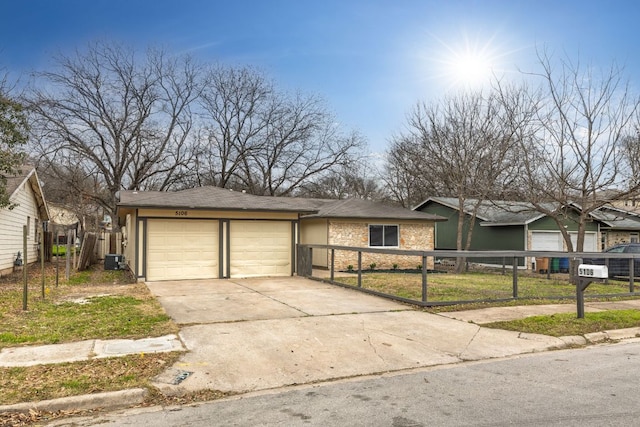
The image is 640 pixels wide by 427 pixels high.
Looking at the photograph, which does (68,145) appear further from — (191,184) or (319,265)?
(319,265)

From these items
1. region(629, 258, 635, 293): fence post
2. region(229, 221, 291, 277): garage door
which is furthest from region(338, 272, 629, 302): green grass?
region(229, 221, 291, 277): garage door

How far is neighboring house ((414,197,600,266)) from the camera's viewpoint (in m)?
23.0

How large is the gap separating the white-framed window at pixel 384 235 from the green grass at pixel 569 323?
11.9 metres

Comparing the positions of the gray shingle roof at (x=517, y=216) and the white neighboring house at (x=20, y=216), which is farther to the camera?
the gray shingle roof at (x=517, y=216)

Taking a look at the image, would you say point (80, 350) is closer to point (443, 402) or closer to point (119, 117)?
point (443, 402)

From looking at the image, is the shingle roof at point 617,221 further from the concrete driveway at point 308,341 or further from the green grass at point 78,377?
the green grass at point 78,377

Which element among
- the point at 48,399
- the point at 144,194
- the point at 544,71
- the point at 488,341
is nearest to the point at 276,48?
the point at 144,194

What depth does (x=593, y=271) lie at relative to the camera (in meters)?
8.12

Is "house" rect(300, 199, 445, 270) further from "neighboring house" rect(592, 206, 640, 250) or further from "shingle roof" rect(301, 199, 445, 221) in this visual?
"neighboring house" rect(592, 206, 640, 250)

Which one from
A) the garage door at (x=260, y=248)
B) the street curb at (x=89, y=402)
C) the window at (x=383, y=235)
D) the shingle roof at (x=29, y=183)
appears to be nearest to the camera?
the street curb at (x=89, y=402)

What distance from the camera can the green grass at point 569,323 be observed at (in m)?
7.73

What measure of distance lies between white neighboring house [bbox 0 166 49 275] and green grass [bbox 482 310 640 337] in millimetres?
14511

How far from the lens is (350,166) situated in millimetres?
36469

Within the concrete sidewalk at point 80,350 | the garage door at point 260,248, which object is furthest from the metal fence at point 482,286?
the concrete sidewalk at point 80,350
